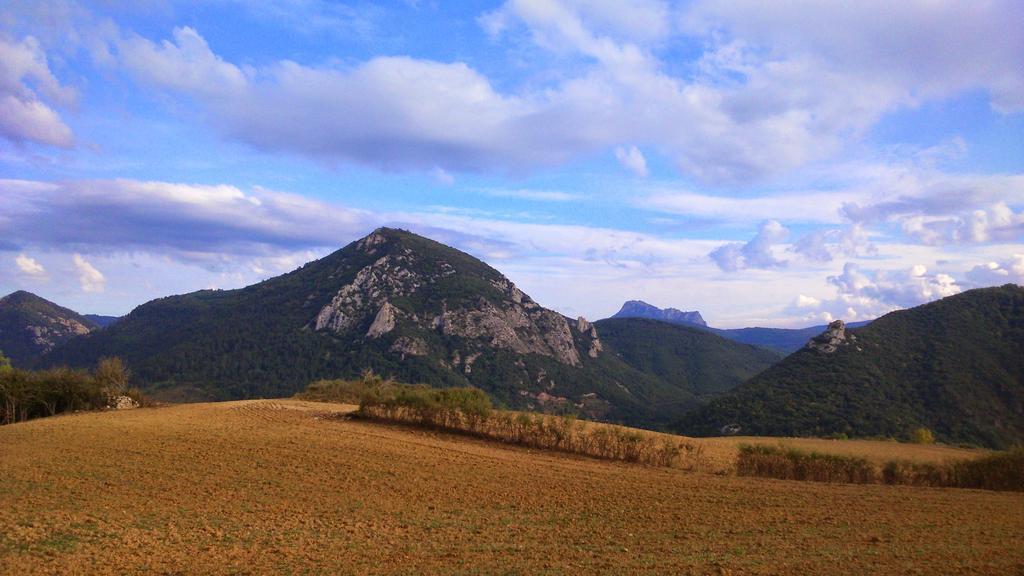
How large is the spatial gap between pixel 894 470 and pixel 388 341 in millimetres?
85880

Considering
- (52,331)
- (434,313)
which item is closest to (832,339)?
(434,313)

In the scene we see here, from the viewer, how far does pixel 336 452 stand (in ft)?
74.1

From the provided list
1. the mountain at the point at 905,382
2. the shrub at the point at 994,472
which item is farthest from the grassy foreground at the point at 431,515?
the mountain at the point at 905,382

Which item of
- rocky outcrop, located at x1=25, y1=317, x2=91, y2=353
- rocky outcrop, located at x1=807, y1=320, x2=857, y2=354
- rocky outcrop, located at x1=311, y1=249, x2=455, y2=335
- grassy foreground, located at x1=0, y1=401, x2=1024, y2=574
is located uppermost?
rocky outcrop, located at x1=311, y1=249, x2=455, y2=335

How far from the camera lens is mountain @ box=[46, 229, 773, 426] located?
93562 mm

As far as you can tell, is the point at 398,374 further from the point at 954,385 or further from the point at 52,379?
the point at 954,385

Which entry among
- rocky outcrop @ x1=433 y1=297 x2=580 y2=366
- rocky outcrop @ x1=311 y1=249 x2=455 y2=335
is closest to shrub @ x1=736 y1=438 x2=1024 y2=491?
rocky outcrop @ x1=433 y1=297 x2=580 y2=366

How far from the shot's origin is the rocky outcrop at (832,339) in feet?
227

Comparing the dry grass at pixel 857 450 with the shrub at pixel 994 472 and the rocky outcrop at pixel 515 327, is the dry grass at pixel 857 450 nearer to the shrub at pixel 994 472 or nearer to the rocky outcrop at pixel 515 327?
the shrub at pixel 994 472

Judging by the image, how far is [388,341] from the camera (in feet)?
332

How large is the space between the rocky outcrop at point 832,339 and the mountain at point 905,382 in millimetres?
135

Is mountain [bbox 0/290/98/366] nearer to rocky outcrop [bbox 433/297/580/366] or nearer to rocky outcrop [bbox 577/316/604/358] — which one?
rocky outcrop [bbox 433/297/580/366]

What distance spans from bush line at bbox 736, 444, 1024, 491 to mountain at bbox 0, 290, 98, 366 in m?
126

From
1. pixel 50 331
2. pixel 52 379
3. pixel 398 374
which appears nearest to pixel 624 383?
pixel 398 374
